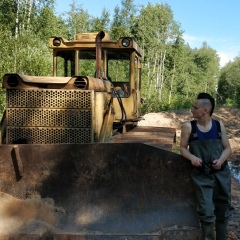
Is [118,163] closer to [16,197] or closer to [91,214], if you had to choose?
[91,214]

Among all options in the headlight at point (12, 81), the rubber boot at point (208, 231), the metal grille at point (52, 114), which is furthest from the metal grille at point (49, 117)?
the rubber boot at point (208, 231)

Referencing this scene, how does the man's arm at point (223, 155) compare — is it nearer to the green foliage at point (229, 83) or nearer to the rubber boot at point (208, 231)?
the rubber boot at point (208, 231)

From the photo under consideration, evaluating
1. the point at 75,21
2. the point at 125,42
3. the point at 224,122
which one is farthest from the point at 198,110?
the point at 75,21

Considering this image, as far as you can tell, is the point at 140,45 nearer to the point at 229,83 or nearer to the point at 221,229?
the point at 221,229

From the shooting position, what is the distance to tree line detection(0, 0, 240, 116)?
816 inches

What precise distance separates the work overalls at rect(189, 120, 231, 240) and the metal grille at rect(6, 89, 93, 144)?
4.68 ft

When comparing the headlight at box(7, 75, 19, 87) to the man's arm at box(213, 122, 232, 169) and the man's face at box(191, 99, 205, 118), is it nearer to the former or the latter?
the man's face at box(191, 99, 205, 118)

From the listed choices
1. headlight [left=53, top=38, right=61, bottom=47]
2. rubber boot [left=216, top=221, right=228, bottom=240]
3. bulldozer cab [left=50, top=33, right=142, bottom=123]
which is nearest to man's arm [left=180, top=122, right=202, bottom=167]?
rubber boot [left=216, top=221, right=228, bottom=240]

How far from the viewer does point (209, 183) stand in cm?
360

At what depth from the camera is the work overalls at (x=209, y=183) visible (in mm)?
3543

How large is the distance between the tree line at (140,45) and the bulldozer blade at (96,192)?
183 inches

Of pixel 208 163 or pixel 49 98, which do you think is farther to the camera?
pixel 49 98

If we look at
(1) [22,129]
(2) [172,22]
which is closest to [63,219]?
(1) [22,129]

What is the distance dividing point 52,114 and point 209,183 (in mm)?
2025
